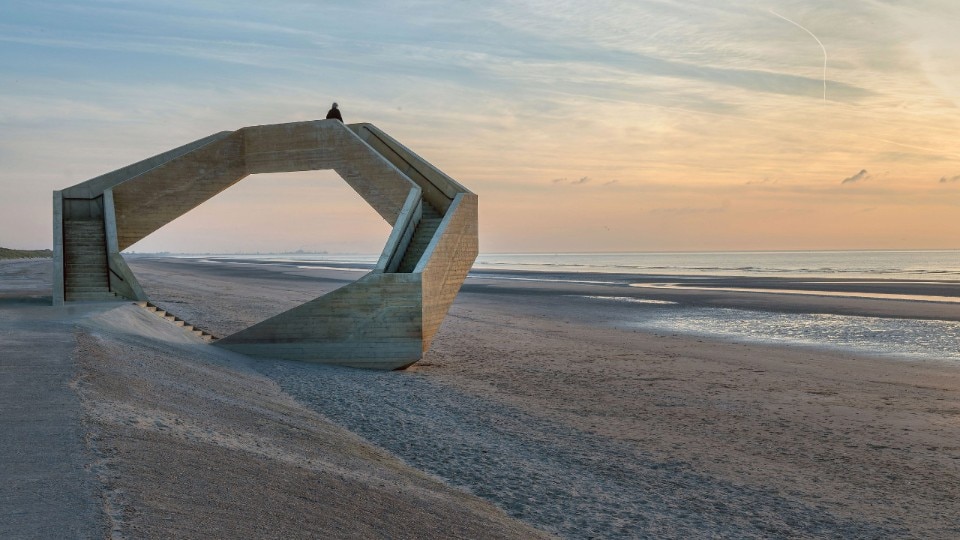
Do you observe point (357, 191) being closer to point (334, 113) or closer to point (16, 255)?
point (334, 113)

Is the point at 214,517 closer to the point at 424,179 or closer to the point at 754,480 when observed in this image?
the point at 754,480

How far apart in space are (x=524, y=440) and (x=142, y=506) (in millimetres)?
5553

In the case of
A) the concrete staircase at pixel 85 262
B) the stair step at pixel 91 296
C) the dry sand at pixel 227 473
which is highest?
the concrete staircase at pixel 85 262

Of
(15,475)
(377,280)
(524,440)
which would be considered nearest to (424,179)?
(377,280)

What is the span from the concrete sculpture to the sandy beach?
2.26 ft

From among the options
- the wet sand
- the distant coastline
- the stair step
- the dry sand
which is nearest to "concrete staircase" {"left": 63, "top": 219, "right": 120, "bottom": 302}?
the stair step

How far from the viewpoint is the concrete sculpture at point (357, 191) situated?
1478cm

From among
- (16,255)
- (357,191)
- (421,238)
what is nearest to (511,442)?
(421,238)

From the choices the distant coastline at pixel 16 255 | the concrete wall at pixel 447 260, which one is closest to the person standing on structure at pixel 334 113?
the concrete wall at pixel 447 260

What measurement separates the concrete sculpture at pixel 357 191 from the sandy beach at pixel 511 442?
0.69m

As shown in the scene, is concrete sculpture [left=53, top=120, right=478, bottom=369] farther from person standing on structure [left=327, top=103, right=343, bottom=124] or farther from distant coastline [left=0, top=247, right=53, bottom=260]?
distant coastline [left=0, top=247, right=53, bottom=260]

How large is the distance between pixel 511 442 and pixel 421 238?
26.3 feet

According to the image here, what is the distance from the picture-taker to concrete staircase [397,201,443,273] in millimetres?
16641

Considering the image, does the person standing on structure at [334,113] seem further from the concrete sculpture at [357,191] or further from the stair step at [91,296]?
the stair step at [91,296]
